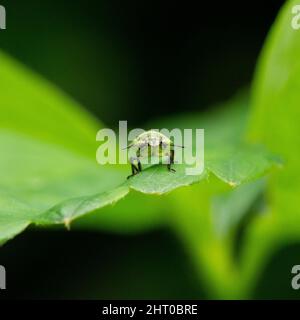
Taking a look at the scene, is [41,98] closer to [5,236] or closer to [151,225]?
[151,225]

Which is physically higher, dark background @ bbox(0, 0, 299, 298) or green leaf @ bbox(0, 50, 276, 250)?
dark background @ bbox(0, 0, 299, 298)

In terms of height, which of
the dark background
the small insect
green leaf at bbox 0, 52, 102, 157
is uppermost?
the dark background

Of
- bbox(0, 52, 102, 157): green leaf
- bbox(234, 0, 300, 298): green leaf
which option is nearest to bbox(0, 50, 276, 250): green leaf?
bbox(0, 52, 102, 157): green leaf

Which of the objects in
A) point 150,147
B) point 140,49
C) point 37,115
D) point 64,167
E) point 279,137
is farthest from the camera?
point 140,49

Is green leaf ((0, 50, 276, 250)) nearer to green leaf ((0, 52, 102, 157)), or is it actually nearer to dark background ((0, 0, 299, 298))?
green leaf ((0, 52, 102, 157))

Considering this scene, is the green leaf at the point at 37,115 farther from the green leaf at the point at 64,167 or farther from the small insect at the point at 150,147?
the small insect at the point at 150,147

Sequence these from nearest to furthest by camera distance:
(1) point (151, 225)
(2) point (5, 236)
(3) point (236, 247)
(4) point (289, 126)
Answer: (2) point (5, 236) → (4) point (289, 126) → (3) point (236, 247) → (1) point (151, 225)

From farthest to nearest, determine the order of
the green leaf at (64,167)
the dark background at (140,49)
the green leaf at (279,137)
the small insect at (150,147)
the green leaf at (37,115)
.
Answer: the dark background at (140,49) → the green leaf at (37,115) → the green leaf at (279,137) → the small insect at (150,147) → the green leaf at (64,167)

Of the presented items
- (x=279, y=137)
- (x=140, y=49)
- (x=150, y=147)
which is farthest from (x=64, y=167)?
(x=140, y=49)

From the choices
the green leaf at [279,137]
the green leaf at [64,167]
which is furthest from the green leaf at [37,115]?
the green leaf at [279,137]

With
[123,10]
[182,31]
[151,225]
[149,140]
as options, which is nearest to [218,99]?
[182,31]

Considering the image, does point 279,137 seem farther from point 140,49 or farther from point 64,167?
point 140,49
